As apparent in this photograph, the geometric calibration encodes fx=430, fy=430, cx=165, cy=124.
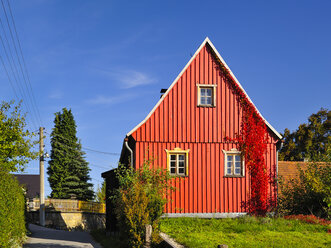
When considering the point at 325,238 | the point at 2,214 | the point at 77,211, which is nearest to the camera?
the point at 2,214

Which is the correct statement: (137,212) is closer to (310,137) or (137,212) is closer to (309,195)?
(309,195)

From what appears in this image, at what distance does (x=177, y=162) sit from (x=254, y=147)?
396 cm

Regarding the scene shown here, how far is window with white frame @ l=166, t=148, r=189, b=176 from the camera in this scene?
20.8 m

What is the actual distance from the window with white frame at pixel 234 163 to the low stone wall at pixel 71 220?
2303cm

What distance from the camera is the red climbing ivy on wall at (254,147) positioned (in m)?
21.2

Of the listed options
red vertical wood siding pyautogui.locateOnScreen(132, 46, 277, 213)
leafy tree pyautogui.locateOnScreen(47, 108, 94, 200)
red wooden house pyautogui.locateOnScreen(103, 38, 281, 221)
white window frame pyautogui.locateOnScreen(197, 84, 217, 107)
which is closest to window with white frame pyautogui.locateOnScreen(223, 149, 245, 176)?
red wooden house pyautogui.locateOnScreen(103, 38, 281, 221)

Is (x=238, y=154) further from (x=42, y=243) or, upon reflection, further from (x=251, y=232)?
(x=42, y=243)

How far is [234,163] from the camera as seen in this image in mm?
21438

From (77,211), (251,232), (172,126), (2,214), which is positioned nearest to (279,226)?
(251,232)

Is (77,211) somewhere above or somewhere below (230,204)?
below

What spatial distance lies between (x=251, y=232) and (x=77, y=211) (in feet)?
92.9

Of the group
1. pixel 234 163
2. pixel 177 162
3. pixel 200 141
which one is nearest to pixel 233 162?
pixel 234 163

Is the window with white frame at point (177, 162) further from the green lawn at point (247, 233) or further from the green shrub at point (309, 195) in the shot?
the green shrub at point (309, 195)

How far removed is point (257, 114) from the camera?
71.4 ft
